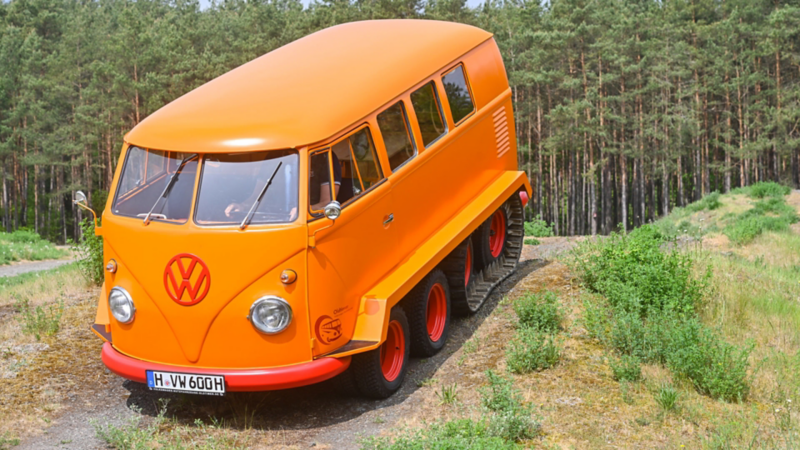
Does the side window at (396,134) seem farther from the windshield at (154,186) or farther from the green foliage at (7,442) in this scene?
the green foliage at (7,442)

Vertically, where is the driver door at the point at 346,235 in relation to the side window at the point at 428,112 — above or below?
below

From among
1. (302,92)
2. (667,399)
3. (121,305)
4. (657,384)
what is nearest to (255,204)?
(302,92)

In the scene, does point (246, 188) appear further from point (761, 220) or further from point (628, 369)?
point (761, 220)

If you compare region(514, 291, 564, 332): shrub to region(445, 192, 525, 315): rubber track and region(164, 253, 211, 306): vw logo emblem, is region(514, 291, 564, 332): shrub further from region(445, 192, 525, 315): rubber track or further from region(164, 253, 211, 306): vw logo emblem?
region(164, 253, 211, 306): vw logo emblem

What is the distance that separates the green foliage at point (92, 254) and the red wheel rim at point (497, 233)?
572cm

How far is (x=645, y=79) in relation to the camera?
54000 millimetres

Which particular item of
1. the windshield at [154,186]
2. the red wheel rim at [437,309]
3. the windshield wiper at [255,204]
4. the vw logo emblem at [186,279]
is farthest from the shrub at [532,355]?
the windshield at [154,186]

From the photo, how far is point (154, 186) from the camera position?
6.79 meters

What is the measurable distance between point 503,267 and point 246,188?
16.6 ft

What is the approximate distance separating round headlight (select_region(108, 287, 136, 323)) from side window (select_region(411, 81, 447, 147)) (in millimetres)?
3401

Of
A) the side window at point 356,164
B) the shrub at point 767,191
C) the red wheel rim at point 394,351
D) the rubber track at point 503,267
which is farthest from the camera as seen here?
the shrub at point 767,191

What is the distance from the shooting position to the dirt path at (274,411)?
644 cm

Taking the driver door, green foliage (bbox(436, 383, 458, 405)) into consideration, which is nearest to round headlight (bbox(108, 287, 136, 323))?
the driver door

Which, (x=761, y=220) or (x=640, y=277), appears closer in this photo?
(x=640, y=277)
